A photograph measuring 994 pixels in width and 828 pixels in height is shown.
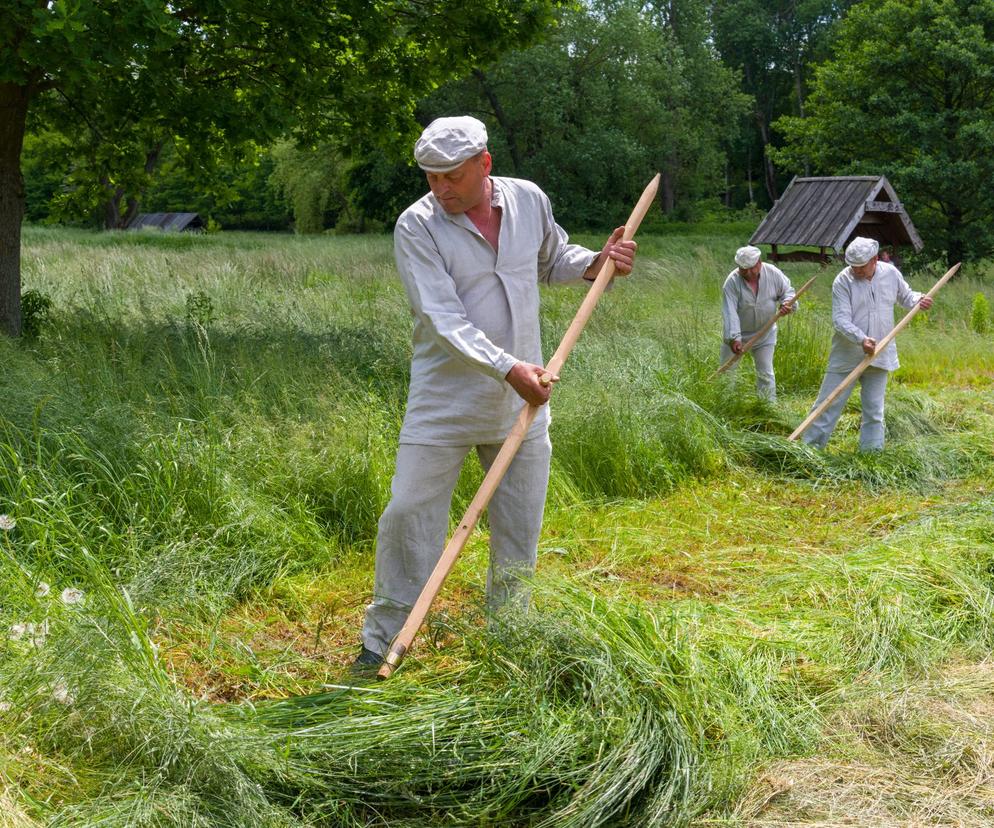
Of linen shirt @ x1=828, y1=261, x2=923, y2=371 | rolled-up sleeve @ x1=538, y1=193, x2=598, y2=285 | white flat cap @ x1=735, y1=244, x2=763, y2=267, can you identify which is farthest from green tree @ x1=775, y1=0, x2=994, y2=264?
rolled-up sleeve @ x1=538, y1=193, x2=598, y2=285

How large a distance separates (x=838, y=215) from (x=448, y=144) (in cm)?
1386

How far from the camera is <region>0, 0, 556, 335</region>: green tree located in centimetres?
692

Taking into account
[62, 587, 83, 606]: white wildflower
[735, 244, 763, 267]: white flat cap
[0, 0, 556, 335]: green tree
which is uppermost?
[0, 0, 556, 335]: green tree

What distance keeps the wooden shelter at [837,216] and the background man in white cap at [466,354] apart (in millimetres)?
12160

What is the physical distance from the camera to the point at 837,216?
53.2 ft

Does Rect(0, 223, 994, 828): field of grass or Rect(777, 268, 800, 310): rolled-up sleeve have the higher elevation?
Rect(777, 268, 800, 310): rolled-up sleeve

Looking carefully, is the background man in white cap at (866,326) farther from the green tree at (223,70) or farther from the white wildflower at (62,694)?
the white wildflower at (62,694)

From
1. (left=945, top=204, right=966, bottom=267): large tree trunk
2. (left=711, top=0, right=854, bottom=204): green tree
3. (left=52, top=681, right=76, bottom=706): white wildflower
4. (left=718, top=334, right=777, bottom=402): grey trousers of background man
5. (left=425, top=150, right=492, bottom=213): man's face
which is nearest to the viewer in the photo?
(left=52, top=681, right=76, bottom=706): white wildflower

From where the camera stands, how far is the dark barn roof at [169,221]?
49969mm

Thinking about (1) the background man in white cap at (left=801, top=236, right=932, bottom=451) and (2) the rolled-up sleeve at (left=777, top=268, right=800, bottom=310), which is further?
(2) the rolled-up sleeve at (left=777, top=268, right=800, bottom=310)

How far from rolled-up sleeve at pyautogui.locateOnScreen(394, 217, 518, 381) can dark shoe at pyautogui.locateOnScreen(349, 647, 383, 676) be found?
112 cm

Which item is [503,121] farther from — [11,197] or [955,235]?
[11,197]

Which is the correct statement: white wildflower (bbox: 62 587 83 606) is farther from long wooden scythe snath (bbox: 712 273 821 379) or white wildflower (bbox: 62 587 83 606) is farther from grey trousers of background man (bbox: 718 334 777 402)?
grey trousers of background man (bbox: 718 334 777 402)

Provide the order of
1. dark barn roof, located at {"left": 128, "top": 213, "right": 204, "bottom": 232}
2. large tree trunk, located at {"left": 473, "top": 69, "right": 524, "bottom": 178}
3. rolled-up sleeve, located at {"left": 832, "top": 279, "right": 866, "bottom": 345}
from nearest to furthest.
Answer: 1. rolled-up sleeve, located at {"left": 832, "top": 279, "right": 866, "bottom": 345}
2. large tree trunk, located at {"left": 473, "top": 69, "right": 524, "bottom": 178}
3. dark barn roof, located at {"left": 128, "top": 213, "right": 204, "bottom": 232}
